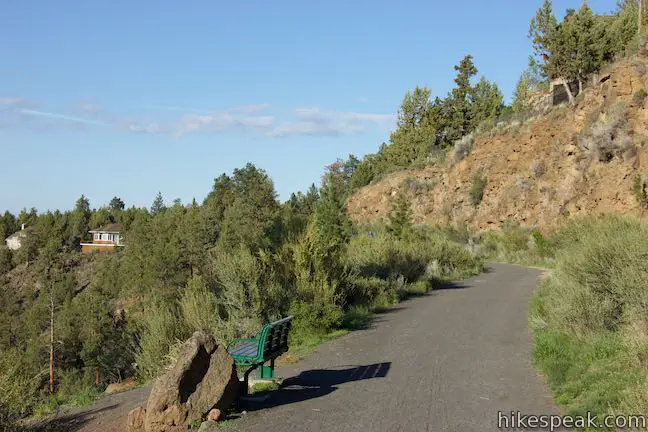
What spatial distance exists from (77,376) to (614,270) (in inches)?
1815

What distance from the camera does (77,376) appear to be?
154 ft

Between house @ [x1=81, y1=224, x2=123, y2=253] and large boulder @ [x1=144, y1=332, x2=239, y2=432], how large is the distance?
395ft

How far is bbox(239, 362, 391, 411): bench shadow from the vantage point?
7594 millimetres

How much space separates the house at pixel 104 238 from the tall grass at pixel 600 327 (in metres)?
119

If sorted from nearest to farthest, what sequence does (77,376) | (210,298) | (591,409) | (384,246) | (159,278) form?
(591,409)
(210,298)
(384,246)
(77,376)
(159,278)

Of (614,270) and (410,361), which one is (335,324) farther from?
(614,270)

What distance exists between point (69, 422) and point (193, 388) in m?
2.62

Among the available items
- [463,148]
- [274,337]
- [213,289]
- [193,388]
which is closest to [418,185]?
[463,148]

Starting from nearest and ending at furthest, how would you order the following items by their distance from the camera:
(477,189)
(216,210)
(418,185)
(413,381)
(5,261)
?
(413,381) < (477,189) < (418,185) < (216,210) < (5,261)

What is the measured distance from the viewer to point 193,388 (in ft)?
22.2

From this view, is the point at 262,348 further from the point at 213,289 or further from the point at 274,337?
the point at 213,289

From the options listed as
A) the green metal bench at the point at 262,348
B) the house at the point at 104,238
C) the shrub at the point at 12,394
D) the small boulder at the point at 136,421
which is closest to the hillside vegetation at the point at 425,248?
the shrub at the point at 12,394

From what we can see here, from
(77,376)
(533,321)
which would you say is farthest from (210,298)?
(77,376)

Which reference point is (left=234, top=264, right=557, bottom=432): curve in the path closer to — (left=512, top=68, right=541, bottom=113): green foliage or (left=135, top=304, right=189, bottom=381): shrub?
(left=135, top=304, right=189, bottom=381): shrub
